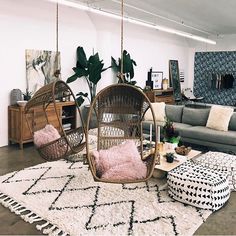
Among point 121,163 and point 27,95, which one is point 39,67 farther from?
point 121,163

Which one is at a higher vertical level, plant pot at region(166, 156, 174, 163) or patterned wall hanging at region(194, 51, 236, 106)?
patterned wall hanging at region(194, 51, 236, 106)

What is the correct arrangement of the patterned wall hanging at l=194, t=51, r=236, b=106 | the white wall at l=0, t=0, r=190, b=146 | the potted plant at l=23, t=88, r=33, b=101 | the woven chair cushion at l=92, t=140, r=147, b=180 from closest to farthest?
the woven chair cushion at l=92, t=140, r=147, b=180 < the white wall at l=0, t=0, r=190, b=146 < the potted plant at l=23, t=88, r=33, b=101 < the patterned wall hanging at l=194, t=51, r=236, b=106

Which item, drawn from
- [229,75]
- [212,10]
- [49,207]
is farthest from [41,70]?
[229,75]

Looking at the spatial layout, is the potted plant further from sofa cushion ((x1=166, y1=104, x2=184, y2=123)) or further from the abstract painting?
sofa cushion ((x1=166, y1=104, x2=184, y2=123))

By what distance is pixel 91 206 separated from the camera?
3.09m

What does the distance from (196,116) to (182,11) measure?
272 centimetres

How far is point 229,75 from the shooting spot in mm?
10555

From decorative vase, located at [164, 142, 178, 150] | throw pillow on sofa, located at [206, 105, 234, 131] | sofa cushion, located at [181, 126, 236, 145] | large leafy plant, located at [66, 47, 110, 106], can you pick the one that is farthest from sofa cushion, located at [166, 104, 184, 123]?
large leafy plant, located at [66, 47, 110, 106]

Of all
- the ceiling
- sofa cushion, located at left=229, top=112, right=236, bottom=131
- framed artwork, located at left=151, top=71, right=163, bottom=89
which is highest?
the ceiling

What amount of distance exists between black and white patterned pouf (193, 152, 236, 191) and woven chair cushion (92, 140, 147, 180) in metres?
1.25

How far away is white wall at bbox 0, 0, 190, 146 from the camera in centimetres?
546

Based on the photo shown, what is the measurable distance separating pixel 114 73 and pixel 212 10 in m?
2.98

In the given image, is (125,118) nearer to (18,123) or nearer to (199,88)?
(18,123)

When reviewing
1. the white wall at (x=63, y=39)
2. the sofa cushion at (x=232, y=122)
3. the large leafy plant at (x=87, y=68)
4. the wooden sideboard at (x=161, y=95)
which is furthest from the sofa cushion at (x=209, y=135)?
the wooden sideboard at (x=161, y=95)
